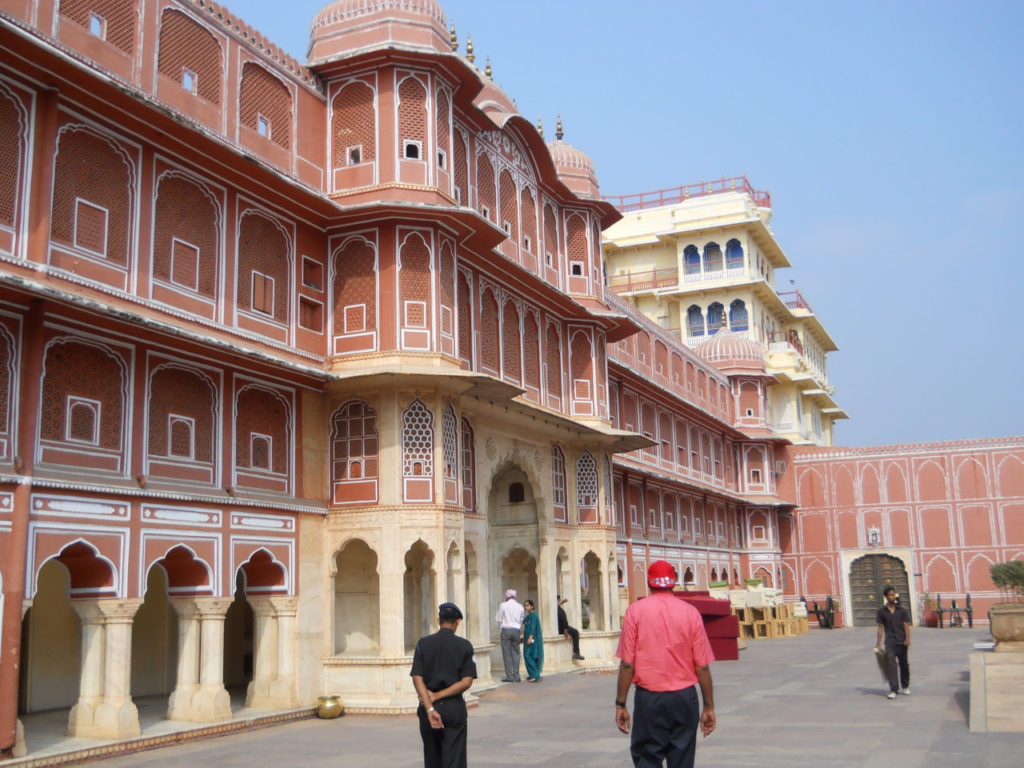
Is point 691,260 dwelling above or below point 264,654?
above

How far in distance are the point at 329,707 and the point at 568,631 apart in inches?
334

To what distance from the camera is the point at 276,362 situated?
14.9m

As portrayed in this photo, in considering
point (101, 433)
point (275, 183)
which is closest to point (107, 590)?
point (101, 433)

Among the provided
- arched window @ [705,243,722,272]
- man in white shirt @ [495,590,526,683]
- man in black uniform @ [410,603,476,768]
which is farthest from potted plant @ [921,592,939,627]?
man in black uniform @ [410,603,476,768]

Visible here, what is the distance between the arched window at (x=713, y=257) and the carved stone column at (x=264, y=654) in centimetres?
3829

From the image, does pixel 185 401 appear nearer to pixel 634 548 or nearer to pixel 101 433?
pixel 101 433

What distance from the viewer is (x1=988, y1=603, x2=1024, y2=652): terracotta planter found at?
18.2m

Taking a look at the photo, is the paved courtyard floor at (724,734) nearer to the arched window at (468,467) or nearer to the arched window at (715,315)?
the arched window at (468,467)

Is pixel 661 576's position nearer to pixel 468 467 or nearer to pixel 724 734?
pixel 724 734

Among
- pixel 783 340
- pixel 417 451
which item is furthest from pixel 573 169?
pixel 783 340

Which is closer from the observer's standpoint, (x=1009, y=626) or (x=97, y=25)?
(x=97, y=25)

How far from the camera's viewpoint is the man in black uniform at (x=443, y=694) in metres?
7.33

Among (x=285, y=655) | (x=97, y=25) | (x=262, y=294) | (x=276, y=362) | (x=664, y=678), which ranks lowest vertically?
(x=285, y=655)

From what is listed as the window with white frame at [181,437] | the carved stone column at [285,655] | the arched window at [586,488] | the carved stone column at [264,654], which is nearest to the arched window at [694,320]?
the arched window at [586,488]
